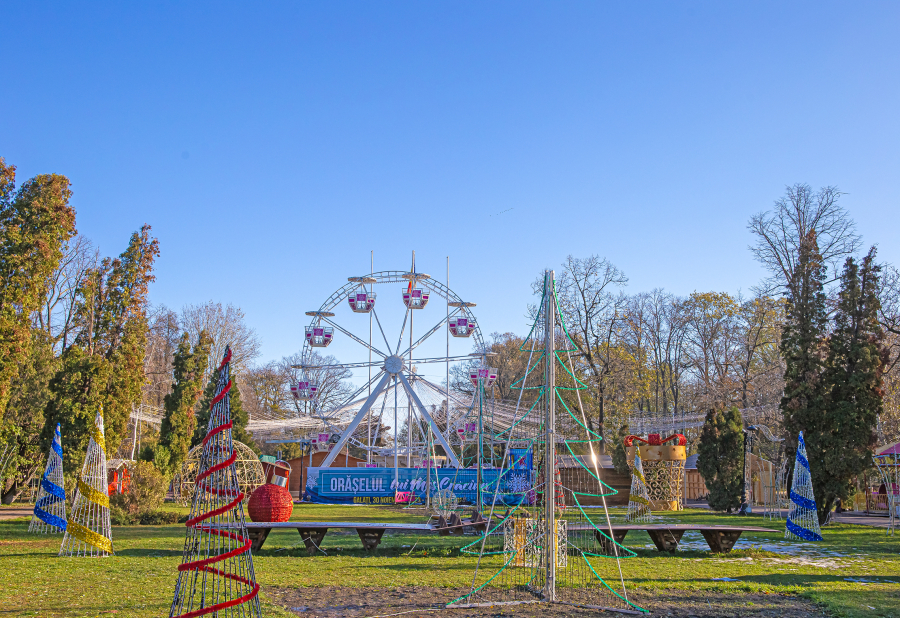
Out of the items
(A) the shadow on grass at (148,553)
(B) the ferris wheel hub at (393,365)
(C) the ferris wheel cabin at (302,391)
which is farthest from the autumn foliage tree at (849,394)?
(C) the ferris wheel cabin at (302,391)

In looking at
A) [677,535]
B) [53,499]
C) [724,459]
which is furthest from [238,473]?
[724,459]

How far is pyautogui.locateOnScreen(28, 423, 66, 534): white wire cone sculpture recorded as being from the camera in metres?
12.7

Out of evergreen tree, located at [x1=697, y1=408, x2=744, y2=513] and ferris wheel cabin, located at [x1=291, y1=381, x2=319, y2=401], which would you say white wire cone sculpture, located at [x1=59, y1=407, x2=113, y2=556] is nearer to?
ferris wheel cabin, located at [x1=291, y1=381, x2=319, y2=401]

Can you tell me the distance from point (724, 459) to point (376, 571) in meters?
17.9

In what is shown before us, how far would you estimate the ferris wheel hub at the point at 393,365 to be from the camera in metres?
33.3

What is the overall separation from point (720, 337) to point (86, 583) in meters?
36.0

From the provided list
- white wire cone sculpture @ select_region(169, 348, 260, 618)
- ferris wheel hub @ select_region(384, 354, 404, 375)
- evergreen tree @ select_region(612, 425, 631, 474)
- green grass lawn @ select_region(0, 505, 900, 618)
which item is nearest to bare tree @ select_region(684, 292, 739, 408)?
evergreen tree @ select_region(612, 425, 631, 474)

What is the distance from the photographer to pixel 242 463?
2505cm

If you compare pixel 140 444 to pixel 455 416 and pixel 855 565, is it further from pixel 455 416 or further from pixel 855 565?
pixel 855 565

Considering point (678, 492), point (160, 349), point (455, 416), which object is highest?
point (160, 349)

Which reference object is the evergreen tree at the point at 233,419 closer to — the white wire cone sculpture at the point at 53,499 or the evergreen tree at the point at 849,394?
the white wire cone sculpture at the point at 53,499

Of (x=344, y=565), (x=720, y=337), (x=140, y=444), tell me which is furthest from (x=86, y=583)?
(x=720, y=337)

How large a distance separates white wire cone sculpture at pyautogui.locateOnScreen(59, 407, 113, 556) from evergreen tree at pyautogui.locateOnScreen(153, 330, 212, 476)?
12604 mm

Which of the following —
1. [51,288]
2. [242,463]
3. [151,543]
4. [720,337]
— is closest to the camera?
[151,543]
